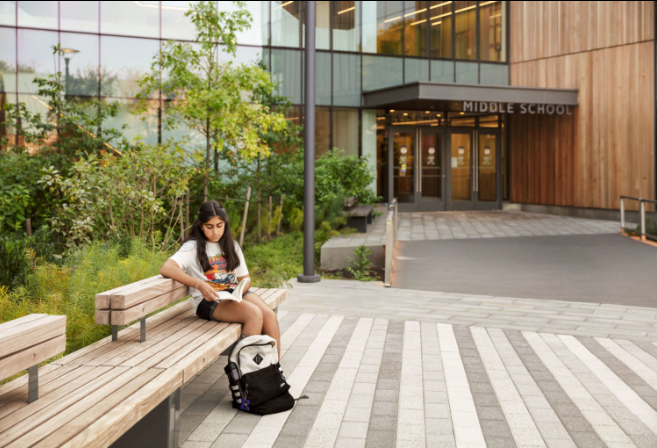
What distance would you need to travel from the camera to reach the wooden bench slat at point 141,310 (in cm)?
361

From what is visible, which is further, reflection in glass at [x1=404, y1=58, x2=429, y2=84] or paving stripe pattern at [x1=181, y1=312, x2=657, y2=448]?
reflection in glass at [x1=404, y1=58, x2=429, y2=84]

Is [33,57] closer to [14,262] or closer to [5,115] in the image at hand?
[5,115]

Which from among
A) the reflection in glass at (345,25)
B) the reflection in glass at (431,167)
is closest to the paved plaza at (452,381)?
the reflection in glass at (431,167)

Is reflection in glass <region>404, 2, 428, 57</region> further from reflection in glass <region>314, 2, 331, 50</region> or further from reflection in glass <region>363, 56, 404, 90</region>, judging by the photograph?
reflection in glass <region>314, 2, 331, 50</region>

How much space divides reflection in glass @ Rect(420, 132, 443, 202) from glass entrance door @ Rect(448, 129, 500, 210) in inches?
17.8

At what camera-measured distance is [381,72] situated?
2095 cm

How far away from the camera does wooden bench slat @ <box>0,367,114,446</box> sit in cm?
250

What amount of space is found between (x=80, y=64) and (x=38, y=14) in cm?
171

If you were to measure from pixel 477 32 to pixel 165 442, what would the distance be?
70.4 ft

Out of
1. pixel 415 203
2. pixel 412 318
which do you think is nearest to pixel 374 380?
pixel 412 318

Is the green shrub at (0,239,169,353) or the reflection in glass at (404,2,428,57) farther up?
the reflection in glass at (404,2,428,57)

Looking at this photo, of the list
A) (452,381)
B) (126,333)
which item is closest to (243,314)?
(126,333)

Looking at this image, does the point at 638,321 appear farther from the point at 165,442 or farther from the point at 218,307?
the point at 165,442

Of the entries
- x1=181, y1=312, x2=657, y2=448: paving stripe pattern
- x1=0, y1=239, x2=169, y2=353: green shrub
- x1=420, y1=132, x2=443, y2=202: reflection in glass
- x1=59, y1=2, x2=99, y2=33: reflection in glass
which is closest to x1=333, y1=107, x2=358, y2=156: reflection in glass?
x1=420, y1=132, x2=443, y2=202: reflection in glass
